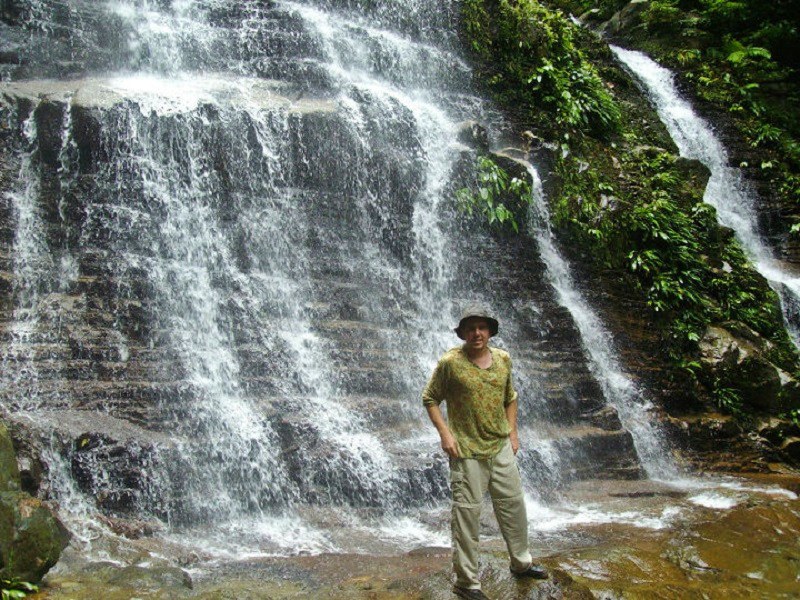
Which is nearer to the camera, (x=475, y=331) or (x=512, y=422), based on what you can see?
(x=475, y=331)

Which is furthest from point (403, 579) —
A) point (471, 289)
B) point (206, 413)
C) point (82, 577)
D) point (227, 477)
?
point (471, 289)

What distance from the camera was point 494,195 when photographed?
39.9ft

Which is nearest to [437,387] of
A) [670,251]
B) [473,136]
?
[473,136]

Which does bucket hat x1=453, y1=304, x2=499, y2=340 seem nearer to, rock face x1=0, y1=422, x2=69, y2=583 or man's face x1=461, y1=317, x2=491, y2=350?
man's face x1=461, y1=317, x2=491, y2=350

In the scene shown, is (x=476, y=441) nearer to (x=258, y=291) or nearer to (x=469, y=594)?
(x=469, y=594)

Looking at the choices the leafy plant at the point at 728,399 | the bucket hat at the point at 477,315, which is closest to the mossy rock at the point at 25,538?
the bucket hat at the point at 477,315

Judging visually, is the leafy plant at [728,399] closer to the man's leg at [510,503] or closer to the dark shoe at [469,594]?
the man's leg at [510,503]

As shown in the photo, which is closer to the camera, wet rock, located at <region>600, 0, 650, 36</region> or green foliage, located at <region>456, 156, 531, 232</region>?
green foliage, located at <region>456, 156, 531, 232</region>

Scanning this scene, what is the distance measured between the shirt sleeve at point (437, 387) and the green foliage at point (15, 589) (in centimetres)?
282

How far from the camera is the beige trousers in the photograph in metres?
4.09

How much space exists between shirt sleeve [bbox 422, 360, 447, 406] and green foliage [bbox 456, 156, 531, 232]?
7.96m

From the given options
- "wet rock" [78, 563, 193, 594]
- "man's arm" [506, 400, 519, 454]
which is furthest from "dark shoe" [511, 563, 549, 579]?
"wet rock" [78, 563, 193, 594]

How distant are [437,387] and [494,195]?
8381 millimetres

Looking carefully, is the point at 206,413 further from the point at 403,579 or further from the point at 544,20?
the point at 544,20
